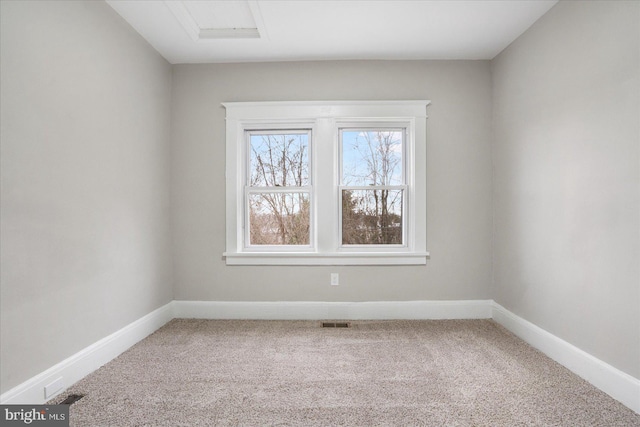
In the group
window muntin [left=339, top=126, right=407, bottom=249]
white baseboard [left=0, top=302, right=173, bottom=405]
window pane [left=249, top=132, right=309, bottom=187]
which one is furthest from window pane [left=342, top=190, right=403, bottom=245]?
white baseboard [left=0, top=302, right=173, bottom=405]

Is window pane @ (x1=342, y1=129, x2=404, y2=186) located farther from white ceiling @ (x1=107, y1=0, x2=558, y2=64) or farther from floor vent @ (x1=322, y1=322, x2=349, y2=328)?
floor vent @ (x1=322, y1=322, x2=349, y2=328)

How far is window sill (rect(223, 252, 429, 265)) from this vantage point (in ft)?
11.4

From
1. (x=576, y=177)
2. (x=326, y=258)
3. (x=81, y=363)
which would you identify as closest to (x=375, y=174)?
(x=326, y=258)

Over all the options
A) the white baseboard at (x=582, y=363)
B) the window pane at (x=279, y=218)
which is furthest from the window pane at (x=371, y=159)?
the white baseboard at (x=582, y=363)

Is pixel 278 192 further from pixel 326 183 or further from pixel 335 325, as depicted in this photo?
pixel 335 325

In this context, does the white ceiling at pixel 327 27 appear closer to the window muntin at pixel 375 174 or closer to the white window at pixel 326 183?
the white window at pixel 326 183

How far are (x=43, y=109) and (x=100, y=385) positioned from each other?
167 cm

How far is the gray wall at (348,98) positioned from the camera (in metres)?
3.45

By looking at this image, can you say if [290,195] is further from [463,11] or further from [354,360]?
[463,11]

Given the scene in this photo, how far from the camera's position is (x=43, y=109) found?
6.41ft

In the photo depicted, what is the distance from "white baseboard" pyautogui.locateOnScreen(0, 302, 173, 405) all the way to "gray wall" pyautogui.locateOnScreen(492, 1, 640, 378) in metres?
3.21

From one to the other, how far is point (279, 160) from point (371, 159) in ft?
3.10

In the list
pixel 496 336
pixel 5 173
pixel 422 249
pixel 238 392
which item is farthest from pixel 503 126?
pixel 5 173

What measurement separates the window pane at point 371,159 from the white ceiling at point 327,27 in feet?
2.46
